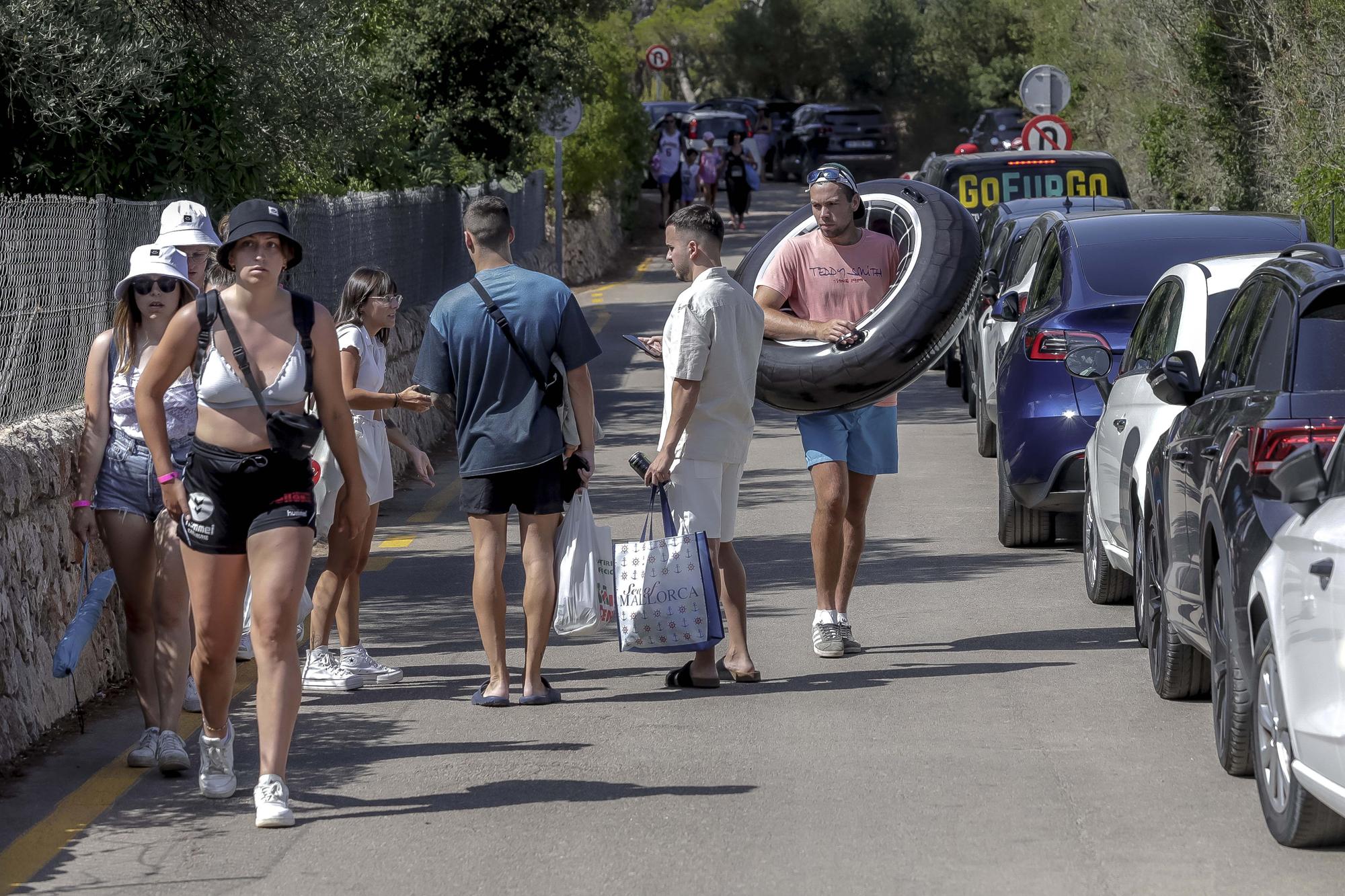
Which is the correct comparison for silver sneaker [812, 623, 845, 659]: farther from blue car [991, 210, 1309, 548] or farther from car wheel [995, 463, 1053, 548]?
car wheel [995, 463, 1053, 548]

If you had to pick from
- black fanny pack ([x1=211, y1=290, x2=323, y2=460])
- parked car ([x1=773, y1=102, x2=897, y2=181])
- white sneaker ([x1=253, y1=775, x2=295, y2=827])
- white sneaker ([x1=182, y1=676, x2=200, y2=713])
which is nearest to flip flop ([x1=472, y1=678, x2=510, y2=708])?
white sneaker ([x1=182, y1=676, x2=200, y2=713])

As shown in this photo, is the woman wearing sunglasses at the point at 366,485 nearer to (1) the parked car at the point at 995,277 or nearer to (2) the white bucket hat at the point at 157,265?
(2) the white bucket hat at the point at 157,265

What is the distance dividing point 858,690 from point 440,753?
1755 millimetres

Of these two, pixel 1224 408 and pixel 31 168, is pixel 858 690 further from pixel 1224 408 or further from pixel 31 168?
pixel 31 168

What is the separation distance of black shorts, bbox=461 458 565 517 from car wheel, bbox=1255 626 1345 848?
9.50 ft

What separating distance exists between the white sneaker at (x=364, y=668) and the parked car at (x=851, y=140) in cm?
3954

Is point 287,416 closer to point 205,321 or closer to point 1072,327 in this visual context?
point 205,321

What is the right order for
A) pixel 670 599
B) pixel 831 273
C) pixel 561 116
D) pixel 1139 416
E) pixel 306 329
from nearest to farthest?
pixel 306 329 → pixel 670 599 → pixel 1139 416 → pixel 831 273 → pixel 561 116

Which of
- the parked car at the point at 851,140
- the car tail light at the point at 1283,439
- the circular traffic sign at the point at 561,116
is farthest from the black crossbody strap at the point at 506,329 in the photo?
the parked car at the point at 851,140

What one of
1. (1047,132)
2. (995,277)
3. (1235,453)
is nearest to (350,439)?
(1235,453)

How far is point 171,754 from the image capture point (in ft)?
21.2

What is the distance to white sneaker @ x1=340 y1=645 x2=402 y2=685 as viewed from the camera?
7.91 m

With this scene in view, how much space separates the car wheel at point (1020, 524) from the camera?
1059 centimetres

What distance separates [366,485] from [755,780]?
7.30ft
